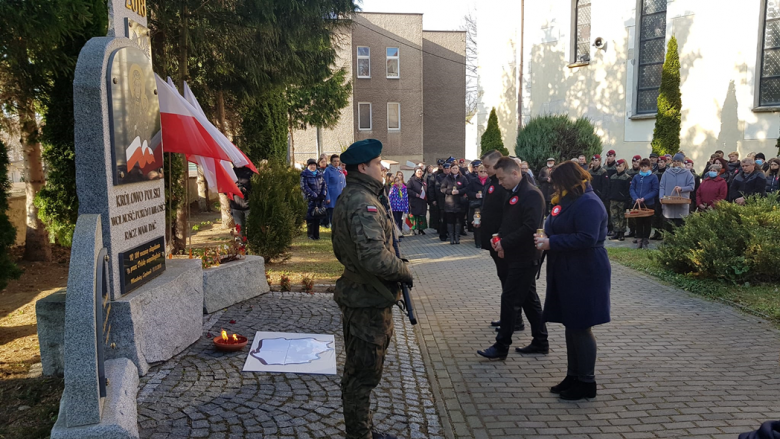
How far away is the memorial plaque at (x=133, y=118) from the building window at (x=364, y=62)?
3439 centimetres

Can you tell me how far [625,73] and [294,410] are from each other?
23.7m

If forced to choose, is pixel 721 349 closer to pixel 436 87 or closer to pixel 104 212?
pixel 104 212

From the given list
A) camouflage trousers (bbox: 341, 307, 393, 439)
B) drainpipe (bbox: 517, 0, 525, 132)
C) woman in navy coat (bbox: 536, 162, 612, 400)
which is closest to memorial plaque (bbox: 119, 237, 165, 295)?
camouflage trousers (bbox: 341, 307, 393, 439)

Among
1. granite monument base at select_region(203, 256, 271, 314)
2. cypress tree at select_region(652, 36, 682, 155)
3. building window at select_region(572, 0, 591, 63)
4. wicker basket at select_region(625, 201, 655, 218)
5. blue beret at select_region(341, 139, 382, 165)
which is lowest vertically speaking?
granite monument base at select_region(203, 256, 271, 314)

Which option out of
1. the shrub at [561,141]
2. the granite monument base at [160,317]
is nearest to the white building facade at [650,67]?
the shrub at [561,141]

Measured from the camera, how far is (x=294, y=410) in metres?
4.60

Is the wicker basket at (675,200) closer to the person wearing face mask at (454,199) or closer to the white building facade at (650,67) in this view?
the person wearing face mask at (454,199)

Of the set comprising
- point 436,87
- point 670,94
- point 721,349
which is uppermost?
point 436,87

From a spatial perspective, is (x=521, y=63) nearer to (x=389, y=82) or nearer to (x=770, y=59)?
(x=770, y=59)

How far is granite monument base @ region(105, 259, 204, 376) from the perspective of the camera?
504cm

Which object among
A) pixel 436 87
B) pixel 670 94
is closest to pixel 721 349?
pixel 670 94

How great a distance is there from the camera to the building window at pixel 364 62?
3925 cm

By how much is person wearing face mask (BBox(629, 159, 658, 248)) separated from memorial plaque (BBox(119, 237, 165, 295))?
445 inches

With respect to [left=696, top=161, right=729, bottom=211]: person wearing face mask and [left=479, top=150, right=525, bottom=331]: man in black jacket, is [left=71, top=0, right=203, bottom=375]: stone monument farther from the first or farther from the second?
[left=696, top=161, right=729, bottom=211]: person wearing face mask
